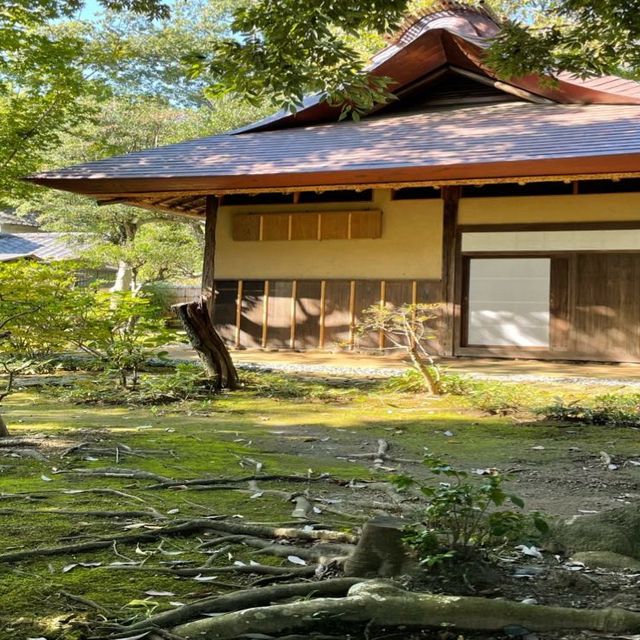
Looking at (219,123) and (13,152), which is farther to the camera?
(219,123)

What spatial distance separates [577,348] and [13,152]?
9.45m

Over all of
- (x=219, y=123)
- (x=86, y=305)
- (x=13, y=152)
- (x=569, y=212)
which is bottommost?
(x=86, y=305)

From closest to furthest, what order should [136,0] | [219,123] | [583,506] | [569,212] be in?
[583,506]
[136,0]
[569,212]
[219,123]

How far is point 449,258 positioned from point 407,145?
176 centimetres

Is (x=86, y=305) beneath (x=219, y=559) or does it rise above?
above

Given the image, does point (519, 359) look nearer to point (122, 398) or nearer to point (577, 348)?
point (577, 348)

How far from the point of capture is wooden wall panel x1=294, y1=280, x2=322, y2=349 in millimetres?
12805

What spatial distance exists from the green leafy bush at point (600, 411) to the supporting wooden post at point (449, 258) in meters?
4.44

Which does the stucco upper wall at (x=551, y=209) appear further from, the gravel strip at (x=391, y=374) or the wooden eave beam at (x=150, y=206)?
the wooden eave beam at (x=150, y=206)

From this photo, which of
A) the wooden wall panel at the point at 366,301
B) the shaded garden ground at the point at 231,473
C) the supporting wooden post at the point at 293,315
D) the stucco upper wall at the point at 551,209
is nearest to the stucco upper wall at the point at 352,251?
the wooden wall panel at the point at 366,301

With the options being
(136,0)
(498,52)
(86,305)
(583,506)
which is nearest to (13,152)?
(86,305)

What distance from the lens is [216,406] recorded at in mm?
7789

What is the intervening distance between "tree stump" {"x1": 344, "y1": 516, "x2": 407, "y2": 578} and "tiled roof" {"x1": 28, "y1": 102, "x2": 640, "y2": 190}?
26.2 ft

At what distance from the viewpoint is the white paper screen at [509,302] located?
11.7m
